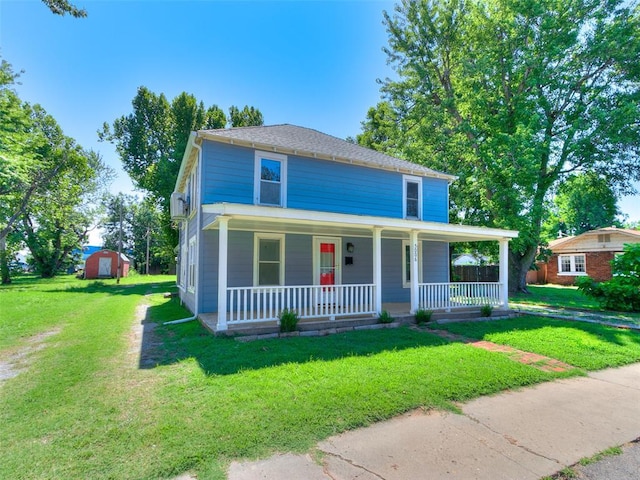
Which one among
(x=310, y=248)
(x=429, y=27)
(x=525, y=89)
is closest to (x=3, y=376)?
(x=310, y=248)

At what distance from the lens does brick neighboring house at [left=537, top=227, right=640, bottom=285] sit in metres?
21.0

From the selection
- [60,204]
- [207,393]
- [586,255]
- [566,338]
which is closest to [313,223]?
[207,393]

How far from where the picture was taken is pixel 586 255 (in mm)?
22438

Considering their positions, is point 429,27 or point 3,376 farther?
point 429,27

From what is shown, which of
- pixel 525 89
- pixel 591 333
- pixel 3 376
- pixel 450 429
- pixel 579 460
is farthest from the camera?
pixel 525 89

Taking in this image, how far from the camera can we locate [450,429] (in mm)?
3410

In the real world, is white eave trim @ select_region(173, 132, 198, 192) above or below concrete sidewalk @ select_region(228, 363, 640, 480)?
above

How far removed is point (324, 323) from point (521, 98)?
50.5 feet

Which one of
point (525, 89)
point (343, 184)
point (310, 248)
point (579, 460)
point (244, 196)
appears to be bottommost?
point (579, 460)

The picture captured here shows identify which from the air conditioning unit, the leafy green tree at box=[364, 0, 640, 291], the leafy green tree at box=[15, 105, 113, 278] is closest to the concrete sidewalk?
the air conditioning unit

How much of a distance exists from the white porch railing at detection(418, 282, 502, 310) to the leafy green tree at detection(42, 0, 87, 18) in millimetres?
9585

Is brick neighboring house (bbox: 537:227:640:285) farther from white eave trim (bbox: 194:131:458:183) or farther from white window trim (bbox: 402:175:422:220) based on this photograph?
white eave trim (bbox: 194:131:458:183)

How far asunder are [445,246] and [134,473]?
40.0ft

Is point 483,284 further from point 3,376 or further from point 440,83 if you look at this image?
point 440,83
